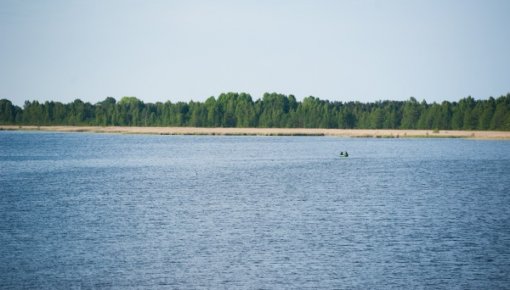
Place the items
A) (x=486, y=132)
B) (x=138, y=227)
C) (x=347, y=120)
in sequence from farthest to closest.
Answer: (x=347, y=120) < (x=486, y=132) < (x=138, y=227)

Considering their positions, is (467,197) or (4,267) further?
(467,197)

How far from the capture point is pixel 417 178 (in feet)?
209

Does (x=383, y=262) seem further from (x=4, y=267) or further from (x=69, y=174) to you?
(x=69, y=174)

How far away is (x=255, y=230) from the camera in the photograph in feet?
114

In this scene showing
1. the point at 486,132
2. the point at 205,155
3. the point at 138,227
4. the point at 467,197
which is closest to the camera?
the point at 138,227

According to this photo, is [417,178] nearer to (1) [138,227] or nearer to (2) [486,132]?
(1) [138,227]

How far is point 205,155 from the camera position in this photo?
10006 cm

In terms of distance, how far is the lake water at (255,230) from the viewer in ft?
84.6

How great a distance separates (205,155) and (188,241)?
68.2 meters

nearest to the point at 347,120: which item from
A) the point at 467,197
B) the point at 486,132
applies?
the point at 486,132

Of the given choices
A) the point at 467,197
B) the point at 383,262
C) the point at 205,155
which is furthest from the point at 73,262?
the point at 205,155

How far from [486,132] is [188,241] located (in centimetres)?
13229

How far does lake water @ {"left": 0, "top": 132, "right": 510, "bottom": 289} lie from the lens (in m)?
25.8

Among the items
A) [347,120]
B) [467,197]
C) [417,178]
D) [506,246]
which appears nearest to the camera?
[506,246]
